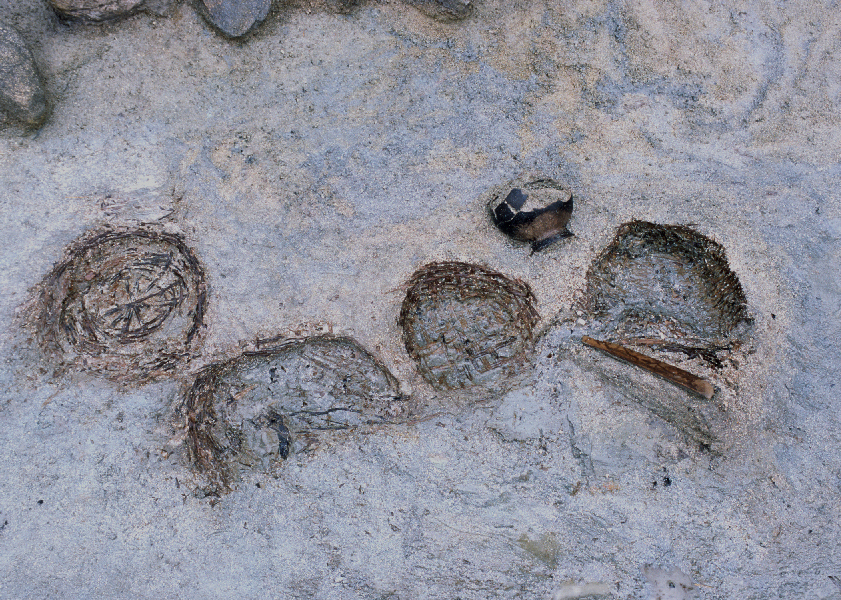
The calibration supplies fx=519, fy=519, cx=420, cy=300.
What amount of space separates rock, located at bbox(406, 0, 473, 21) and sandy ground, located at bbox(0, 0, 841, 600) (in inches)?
2.4

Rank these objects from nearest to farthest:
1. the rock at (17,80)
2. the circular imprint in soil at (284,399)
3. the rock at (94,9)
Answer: the rock at (17,80), the rock at (94,9), the circular imprint in soil at (284,399)

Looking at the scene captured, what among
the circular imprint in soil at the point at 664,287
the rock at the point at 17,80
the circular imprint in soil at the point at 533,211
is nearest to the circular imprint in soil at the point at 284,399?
the circular imprint in soil at the point at 533,211

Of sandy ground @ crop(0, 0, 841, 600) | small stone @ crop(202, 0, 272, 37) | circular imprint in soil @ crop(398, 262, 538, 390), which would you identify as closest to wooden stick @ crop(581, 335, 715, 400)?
sandy ground @ crop(0, 0, 841, 600)

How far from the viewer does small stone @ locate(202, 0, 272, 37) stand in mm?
2830

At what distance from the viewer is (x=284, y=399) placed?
2.90 metres

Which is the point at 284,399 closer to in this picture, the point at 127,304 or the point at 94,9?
the point at 127,304

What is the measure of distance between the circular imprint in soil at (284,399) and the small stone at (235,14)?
176 centimetres

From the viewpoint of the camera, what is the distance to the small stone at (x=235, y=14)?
2.83 metres

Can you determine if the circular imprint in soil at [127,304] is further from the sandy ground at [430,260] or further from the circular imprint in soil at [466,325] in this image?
the circular imprint in soil at [466,325]

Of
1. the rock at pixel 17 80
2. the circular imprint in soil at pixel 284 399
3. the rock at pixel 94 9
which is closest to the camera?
the rock at pixel 17 80

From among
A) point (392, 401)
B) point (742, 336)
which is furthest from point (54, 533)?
point (742, 336)

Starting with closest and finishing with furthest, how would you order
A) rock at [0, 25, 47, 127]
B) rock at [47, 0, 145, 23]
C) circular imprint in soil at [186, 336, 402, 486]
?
rock at [0, 25, 47, 127], rock at [47, 0, 145, 23], circular imprint in soil at [186, 336, 402, 486]

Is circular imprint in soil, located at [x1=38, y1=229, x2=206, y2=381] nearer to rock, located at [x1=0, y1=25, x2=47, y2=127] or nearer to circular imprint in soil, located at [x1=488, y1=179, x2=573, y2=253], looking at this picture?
rock, located at [x1=0, y1=25, x2=47, y2=127]

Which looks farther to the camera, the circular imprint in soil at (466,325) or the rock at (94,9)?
the circular imprint in soil at (466,325)
